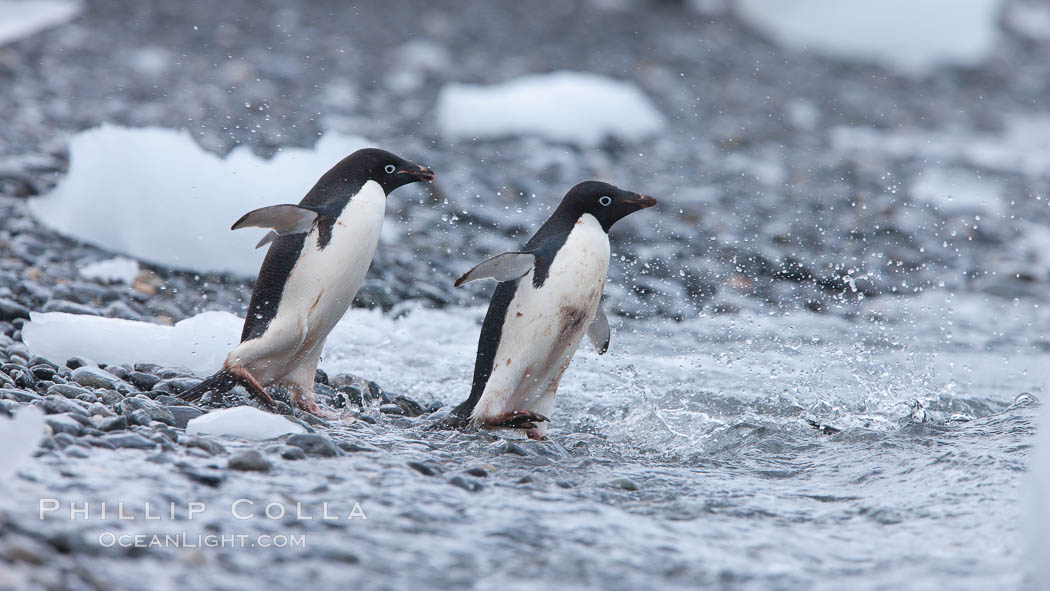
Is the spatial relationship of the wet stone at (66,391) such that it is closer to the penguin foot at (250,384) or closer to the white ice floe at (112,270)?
the penguin foot at (250,384)

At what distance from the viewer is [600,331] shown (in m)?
3.98

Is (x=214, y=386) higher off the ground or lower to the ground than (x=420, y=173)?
lower

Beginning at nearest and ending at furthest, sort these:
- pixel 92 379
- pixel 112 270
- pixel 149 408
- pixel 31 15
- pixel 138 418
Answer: pixel 138 418 < pixel 149 408 < pixel 92 379 < pixel 112 270 < pixel 31 15

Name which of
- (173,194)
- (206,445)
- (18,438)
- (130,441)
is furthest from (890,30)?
(18,438)

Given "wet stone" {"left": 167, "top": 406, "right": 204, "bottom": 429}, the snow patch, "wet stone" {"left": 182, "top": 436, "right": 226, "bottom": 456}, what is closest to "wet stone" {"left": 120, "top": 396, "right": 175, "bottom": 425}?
"wet stone" {"left": 167, "top": 406, "right": 204, "bottom": 429}

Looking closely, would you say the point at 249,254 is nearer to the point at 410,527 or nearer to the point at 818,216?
the point at 410,527

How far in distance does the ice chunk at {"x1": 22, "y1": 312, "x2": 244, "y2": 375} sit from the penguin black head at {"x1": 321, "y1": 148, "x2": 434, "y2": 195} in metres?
0.72

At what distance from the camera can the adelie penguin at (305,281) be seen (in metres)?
3.62

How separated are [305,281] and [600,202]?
966 millimetres

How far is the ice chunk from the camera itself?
12.7 ft

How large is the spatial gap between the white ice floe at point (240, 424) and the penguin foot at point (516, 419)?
0.62m

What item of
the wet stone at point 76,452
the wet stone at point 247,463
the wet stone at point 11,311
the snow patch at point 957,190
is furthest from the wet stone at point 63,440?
the snow patch at point 957,190

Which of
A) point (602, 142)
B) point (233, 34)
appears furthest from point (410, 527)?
point (233, 34)

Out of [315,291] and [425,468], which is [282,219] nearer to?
[315,291]
